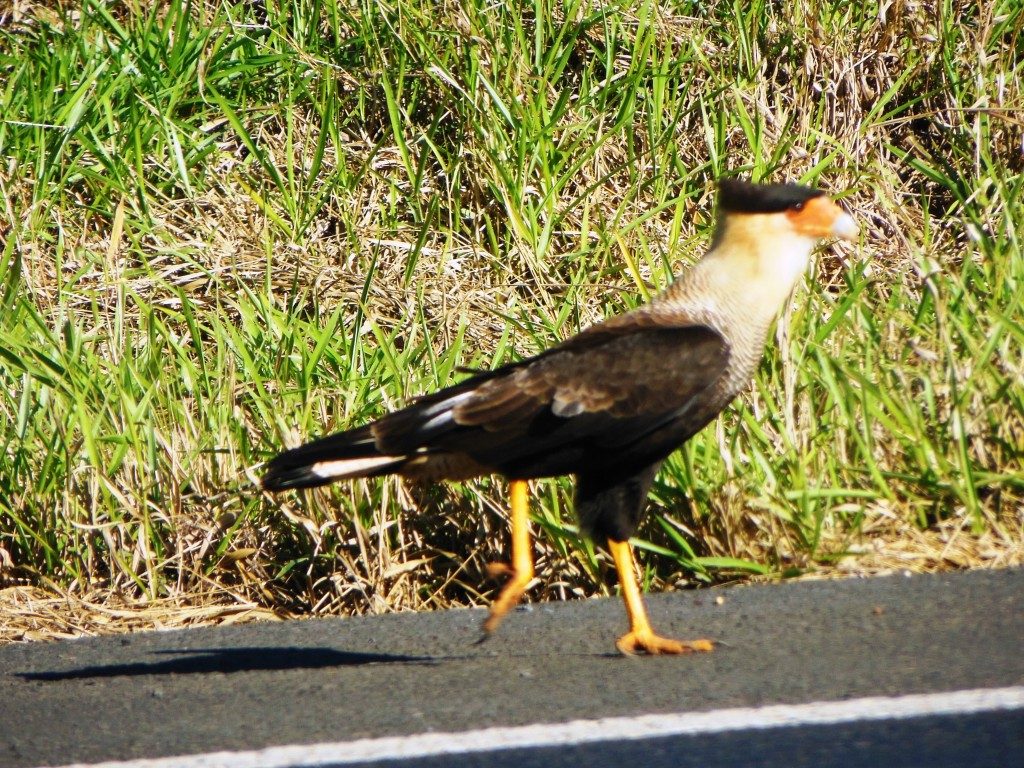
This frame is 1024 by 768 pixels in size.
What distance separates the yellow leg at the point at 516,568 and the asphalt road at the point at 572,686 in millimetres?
128

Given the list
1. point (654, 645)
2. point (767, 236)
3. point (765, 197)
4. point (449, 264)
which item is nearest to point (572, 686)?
point (654, 645)

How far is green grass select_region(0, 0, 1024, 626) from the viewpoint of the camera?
4598mm

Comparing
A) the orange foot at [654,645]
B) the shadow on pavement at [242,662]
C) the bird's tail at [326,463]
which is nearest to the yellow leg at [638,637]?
the orange foot at [654,645]

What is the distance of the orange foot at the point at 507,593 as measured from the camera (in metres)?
3.56

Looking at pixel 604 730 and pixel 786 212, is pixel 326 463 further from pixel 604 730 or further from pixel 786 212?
pixel 786 212

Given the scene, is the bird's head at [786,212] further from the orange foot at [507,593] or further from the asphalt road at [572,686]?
the orange foot at [507,593]

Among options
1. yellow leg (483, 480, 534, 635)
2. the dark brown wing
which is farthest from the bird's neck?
yellow leg (483, 480, 534, 635)

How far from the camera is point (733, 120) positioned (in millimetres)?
7480

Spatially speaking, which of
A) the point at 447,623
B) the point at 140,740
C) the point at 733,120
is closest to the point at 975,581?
the point at 447,623

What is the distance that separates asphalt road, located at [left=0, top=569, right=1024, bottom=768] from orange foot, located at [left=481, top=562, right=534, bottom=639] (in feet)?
0.36

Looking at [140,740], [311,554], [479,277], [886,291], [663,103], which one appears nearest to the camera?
[140,740]

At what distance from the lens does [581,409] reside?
3701mm

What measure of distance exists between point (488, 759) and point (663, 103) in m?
5.44

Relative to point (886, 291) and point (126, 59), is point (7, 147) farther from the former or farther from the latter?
point (886, 291)
